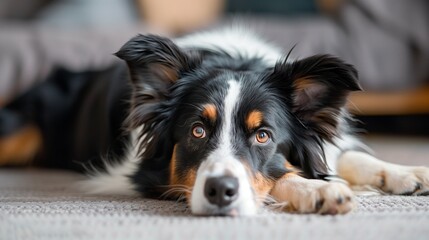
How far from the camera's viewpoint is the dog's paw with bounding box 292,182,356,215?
2.06m

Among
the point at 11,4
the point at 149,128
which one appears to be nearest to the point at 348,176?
the point at 149,128

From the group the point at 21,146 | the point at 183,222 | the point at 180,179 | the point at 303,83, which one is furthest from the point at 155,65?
the point at 21,146

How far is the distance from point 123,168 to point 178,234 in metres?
1.21

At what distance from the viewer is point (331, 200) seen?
2.06 meters

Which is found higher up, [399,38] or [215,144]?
[399,38]

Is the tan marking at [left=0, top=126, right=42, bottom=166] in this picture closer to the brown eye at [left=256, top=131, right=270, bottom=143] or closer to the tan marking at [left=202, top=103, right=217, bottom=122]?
the tan marking at [left=202, top=103, right=217, bottom=122]

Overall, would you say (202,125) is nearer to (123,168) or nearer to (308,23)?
(123,168)

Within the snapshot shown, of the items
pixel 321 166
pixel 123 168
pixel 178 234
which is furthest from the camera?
pixel 123 168

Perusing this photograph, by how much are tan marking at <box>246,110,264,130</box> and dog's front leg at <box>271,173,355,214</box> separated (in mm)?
241

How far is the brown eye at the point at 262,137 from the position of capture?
2395 millimetres

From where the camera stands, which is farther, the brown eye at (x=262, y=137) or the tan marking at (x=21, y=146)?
the tan marking at (x=21, y=146)

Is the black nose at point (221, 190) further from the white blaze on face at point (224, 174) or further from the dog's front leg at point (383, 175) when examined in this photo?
the dog's front leg at point (383, 175)

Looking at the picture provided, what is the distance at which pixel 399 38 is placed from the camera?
4754 mm

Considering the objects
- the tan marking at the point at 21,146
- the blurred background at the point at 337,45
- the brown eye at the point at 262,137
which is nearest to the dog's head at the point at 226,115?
the brown eye at the point at 262,137
